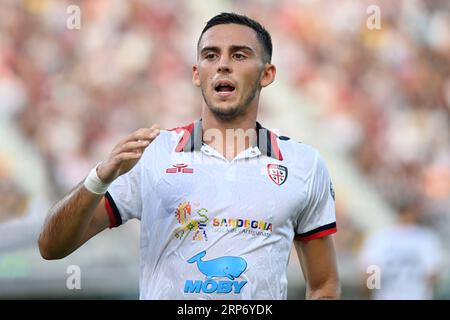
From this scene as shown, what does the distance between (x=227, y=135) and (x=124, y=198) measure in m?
0.51

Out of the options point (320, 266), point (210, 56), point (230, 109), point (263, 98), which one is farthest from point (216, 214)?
point (263, 98)

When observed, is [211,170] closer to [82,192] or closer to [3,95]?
[82,192]

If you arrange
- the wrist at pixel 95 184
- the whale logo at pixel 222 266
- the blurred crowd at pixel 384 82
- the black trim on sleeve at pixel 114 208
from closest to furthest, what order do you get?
1. the wrist at pixel 95 184
2. the whale logo at pixel 222 266
3. the black trim on sleeve at pixel 114 208
4. the blurred crowd at pixel 384 82

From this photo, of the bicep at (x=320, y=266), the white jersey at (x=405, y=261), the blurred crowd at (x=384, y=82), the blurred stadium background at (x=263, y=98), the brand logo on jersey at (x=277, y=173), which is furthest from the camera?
the blurred crowd at (x=384, y=82)

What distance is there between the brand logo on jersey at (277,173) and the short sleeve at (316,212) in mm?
118

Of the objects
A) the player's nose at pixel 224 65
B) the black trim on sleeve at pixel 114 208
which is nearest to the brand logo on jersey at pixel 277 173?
the player's nose at pixel 224 65

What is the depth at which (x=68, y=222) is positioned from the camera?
2.96 metres

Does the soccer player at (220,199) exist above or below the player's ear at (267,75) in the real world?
below

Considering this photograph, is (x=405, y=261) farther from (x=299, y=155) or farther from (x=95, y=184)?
(x=95, y=184)

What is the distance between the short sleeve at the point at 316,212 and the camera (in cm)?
331

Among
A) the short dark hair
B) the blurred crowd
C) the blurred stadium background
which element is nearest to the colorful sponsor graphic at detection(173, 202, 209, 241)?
the short dark hair

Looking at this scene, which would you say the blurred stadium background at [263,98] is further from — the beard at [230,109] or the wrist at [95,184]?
the wrist at [95,184]

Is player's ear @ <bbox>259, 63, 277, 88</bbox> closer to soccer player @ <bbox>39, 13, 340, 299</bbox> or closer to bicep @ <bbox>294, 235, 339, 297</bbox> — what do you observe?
soccer player @ <bbox>39, 13, 340, 299</bbox>

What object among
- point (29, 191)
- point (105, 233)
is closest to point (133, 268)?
point (105, 233)
